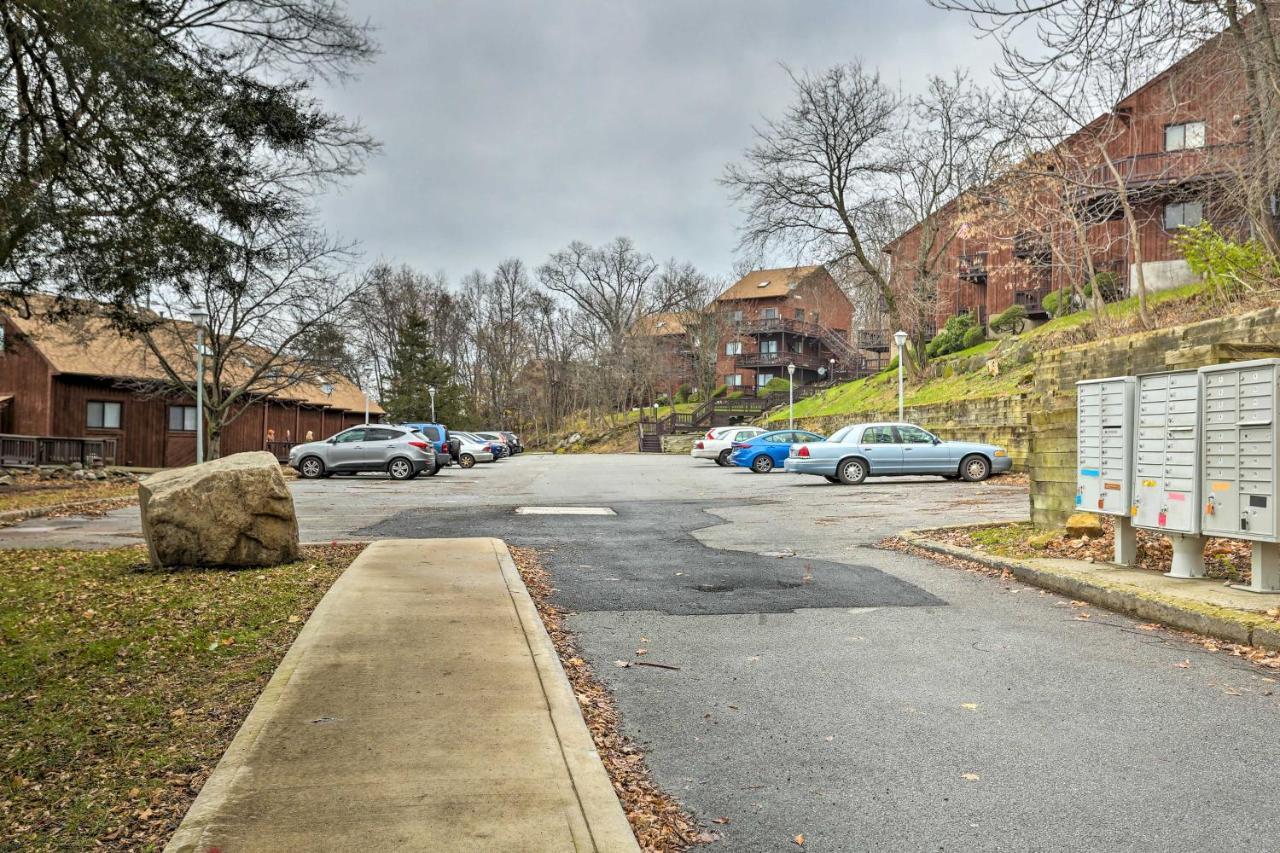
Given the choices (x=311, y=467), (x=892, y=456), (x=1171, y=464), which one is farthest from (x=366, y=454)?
(x=1171, y=464)

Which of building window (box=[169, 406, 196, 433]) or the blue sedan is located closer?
the blue sedan

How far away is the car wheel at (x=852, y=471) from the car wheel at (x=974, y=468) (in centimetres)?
241

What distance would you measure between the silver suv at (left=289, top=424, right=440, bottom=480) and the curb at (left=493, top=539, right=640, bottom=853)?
882 inches

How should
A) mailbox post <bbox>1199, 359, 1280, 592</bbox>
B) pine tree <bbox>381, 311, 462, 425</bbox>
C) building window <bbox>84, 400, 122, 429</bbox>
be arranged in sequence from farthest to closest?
pine tree <bbox>381, 311, 462, 425</bbox>
building window <bbox>84, 400, 122, 429</bbox>
mailbox post <bbox>1199, 359, 1280, 592</bbox>

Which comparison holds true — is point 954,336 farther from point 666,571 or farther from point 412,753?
point 412,753

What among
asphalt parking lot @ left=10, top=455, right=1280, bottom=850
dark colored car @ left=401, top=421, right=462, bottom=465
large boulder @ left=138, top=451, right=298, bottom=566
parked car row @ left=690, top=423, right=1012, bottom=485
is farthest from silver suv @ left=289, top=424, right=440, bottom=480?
large boulder @ left=138, top=451, right=298, bottom=566

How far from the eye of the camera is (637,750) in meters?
4.37

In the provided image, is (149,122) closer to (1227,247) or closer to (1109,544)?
(1109,544)

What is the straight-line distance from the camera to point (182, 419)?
40.1m

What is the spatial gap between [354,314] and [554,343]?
47412 mm

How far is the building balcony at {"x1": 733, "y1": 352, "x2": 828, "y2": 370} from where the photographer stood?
7956cm

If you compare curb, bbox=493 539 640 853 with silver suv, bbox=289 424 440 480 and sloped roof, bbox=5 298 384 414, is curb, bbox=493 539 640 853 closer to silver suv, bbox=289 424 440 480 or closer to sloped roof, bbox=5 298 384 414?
silver suv, bbox=289 424 440 480

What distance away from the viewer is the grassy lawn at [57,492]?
679 inches

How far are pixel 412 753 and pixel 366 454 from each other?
25261 millimetres
